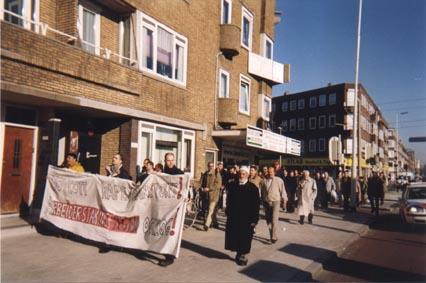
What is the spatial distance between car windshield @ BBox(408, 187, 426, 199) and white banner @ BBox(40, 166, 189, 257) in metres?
10.7

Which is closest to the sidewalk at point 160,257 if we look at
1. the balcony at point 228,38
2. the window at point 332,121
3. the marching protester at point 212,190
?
the marching protester at point 212,190

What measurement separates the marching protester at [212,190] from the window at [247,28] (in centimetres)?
1114

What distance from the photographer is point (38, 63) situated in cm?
956

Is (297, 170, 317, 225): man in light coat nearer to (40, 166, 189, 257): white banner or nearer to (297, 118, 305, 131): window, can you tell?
(40, 166, 189, 257): white banner

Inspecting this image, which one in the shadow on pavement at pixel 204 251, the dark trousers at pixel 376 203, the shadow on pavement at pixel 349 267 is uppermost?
the dark trousers at pixel 376 203

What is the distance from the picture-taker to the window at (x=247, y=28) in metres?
21.5

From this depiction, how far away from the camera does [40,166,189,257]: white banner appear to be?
7562 millimetres

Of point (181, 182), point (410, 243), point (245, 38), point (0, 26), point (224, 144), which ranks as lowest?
point (410, 243)

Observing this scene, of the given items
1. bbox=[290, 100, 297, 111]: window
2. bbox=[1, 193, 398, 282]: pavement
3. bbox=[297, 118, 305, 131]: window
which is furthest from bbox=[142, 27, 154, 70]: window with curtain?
bbox=[290, 100, 297, 111]: window

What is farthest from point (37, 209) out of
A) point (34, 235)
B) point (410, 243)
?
point (410, 243)

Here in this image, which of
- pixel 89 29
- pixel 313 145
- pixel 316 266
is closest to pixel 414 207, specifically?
pixel 316 266

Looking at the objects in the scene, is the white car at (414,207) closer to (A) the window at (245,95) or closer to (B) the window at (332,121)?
(A) the window at (245,95)

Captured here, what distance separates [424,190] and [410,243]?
471 centimetres

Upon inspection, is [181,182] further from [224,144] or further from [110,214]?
[224,144]
